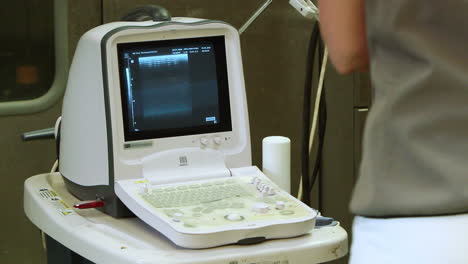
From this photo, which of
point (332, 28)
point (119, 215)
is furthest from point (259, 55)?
point (332, 28)

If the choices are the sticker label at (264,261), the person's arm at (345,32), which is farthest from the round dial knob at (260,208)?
the person's arm at (345,32)

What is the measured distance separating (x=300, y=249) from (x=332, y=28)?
82 cm

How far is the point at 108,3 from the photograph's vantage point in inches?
103

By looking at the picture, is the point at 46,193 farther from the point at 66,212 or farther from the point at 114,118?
the point at 114,118

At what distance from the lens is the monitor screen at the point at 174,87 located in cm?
196

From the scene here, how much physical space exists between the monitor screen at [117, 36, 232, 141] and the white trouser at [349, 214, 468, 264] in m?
1.03

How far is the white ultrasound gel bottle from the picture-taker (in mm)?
2043

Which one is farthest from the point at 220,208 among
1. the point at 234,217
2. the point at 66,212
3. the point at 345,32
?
the point at 345,32

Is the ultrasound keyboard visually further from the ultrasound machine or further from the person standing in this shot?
the person standing

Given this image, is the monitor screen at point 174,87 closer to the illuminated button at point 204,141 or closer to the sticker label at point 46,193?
the illuminated button at point 204,141

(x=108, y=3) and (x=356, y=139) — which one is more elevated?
(x=108, y=3)

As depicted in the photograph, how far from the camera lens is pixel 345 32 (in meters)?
1.02

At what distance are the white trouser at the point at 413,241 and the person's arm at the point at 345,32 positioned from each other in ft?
0.61

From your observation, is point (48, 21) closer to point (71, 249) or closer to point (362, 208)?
Result: point (71, 249)
